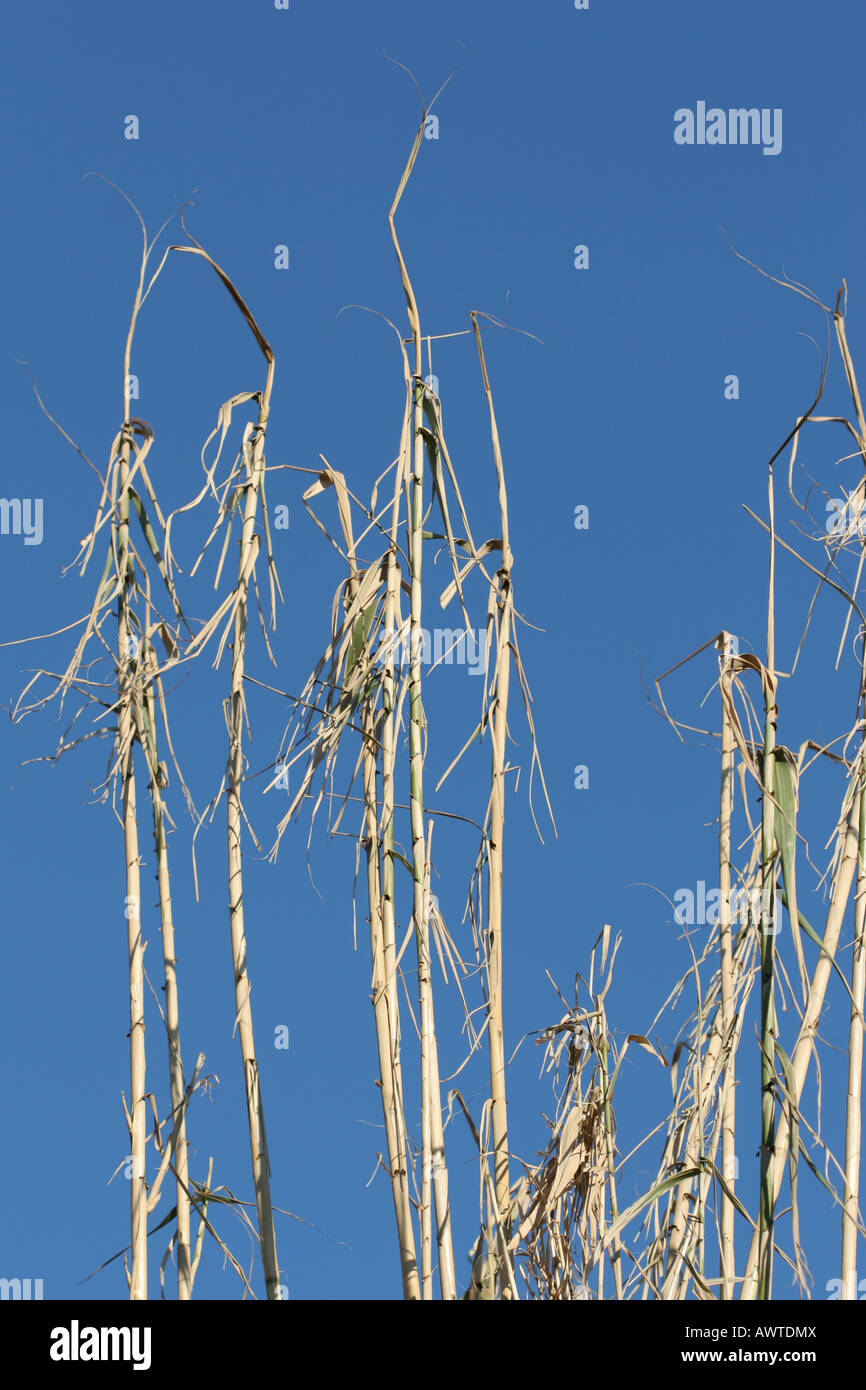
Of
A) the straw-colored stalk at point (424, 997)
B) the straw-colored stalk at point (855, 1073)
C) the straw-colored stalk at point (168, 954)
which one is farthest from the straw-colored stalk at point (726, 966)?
the straw-colored stalk at point (168, 954)

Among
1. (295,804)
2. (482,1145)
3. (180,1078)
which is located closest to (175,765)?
(295,804)

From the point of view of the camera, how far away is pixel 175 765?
156 cm

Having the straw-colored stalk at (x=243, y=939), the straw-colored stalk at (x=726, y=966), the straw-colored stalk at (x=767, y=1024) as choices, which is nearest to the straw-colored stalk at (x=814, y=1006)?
the straw-colored stalk at (x=767, y=1024)

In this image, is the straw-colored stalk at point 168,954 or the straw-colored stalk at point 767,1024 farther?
the straw-colored stalk at point 168,954

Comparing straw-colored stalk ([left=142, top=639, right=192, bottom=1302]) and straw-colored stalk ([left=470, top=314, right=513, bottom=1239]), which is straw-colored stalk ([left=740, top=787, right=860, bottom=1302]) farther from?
straw-colored stalk ([left=142, top=639, right=192, bottom=1302])

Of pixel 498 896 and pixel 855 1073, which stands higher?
pixel 498 896

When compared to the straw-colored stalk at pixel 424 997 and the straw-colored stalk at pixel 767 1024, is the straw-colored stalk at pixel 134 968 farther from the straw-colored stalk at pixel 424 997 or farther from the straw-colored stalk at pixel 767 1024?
the straw-colored stalk at pixel 767 1024

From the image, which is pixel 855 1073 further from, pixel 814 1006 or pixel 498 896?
pixel 498 896

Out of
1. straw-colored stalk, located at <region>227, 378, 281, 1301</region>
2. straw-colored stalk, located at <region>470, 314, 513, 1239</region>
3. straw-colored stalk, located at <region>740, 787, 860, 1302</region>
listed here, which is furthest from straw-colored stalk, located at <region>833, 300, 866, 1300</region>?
straw-colored stalk, located at <region>227, 378, 281, 1301</region>

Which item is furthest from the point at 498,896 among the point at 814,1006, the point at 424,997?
the point at 814,1006

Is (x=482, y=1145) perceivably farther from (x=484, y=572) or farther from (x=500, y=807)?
(x=484, y=572)

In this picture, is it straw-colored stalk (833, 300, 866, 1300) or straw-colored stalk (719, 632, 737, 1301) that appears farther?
straw-colored stalk (719, 632, 737, 1301)

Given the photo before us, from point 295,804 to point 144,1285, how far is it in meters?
0.49
